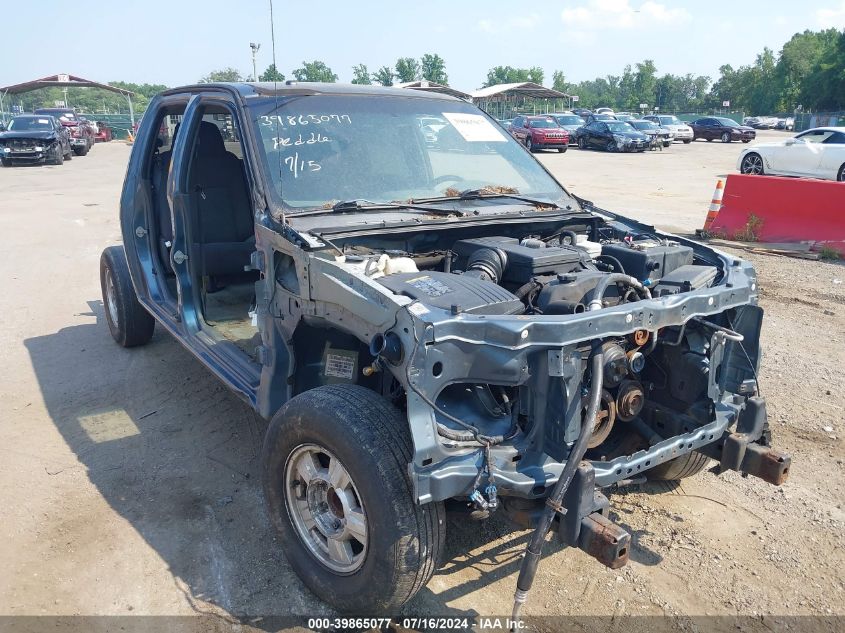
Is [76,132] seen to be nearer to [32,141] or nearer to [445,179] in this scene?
[32,141]

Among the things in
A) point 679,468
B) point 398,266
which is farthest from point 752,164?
point 398,266

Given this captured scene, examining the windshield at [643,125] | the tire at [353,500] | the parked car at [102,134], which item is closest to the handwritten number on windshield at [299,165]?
the tire at [353,500]

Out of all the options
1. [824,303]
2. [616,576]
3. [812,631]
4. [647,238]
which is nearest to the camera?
[812,631]

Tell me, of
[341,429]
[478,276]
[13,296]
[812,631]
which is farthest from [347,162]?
[13,296]

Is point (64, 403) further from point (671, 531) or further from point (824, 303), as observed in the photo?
point (824, 303)

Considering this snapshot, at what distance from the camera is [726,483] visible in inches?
153

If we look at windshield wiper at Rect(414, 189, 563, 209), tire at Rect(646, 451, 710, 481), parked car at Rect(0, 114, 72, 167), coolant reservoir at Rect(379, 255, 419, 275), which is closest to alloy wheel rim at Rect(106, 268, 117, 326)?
windshield wiper at Rect(414, 189, 563, 209)

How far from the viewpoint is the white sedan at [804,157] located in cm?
1577

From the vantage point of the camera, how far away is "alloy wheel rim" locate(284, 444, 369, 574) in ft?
8.73

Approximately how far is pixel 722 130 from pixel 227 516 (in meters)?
39.1

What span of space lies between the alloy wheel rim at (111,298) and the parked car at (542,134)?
78.8 ft

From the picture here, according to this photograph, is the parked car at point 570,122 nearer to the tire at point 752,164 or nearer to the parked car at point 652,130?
the parked car at point 652,130

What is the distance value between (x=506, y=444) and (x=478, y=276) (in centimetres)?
88

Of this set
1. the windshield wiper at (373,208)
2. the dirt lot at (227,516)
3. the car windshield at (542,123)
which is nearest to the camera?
the dirt lot at (227,516)
